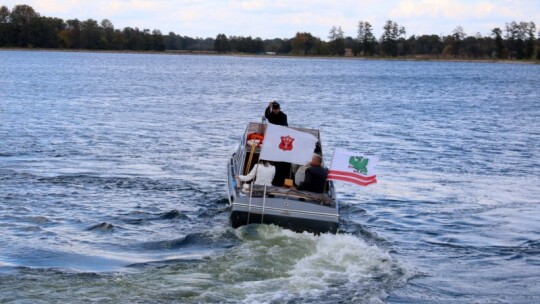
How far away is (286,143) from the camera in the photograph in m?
20.2

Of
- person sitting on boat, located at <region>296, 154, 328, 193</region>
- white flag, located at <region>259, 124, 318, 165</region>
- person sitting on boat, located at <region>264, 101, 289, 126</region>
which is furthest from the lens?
person sitting on boat, located at <region>264, 101, 289, 126</region>

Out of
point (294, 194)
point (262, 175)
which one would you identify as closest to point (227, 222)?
point (262, 175)

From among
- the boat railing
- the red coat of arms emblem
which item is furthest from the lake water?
the red coat of arms emblem

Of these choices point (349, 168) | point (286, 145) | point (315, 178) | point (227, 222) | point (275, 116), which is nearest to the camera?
point (349, 168)

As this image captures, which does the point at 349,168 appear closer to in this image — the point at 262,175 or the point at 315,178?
the point at 315,178

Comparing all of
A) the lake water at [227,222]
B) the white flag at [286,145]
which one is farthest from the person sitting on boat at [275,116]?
the white flag at [286,145]

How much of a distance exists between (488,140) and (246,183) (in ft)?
85.5

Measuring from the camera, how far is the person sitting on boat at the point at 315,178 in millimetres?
20469

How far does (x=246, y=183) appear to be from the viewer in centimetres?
2120

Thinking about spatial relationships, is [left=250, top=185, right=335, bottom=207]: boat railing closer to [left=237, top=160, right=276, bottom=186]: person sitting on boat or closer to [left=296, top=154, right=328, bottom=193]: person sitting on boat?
[left=296, top=154, right=328, bottom=193]: person sitting on boat

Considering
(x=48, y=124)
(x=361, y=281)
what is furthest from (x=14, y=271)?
(x=48, y=124)

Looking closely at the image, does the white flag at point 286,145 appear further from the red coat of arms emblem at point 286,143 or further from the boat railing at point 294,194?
the boat railing at point 294,194

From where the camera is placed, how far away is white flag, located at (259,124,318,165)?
66.1 feet

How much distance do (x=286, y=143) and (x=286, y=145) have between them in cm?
5
